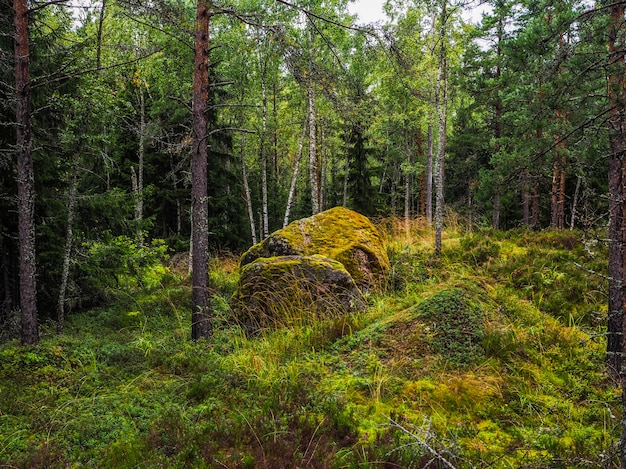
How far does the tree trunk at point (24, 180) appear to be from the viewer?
6.33 metres

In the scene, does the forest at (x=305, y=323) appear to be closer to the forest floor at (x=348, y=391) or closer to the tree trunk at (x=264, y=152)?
the forest floor at (x=348, y=391)

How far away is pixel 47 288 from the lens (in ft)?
28.3

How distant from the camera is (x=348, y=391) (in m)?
4.43

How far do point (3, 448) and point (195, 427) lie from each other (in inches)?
71.3

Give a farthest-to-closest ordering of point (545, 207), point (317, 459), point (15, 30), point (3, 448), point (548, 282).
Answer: point (545, 207) < point (548, 282) < point (15, 30) < point (3, 448) < point (317, 459)

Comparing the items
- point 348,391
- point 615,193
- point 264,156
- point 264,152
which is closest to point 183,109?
point 264,156

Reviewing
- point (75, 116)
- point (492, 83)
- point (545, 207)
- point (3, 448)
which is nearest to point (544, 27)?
point (492, 83)

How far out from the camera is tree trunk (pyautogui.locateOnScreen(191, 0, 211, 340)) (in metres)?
6.69

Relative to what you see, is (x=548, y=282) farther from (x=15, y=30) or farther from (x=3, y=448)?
(x=15, y=30)

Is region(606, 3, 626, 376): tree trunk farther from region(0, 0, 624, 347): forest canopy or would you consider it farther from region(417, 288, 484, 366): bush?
region(417, 288, 484, 366): bush

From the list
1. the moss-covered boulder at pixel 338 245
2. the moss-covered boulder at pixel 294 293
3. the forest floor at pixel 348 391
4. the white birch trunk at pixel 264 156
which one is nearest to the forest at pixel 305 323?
the forest floor at pixel 348 391

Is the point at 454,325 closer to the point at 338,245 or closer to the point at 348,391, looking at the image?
the point at 348,391

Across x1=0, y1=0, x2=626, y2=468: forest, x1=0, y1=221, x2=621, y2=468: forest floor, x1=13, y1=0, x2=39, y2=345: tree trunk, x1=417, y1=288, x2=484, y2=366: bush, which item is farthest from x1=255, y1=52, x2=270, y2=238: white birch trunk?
x1=417, y1=288, x2=484, y2=366: bush

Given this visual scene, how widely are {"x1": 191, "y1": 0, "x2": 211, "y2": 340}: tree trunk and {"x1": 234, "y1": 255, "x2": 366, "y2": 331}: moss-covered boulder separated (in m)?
0.89
